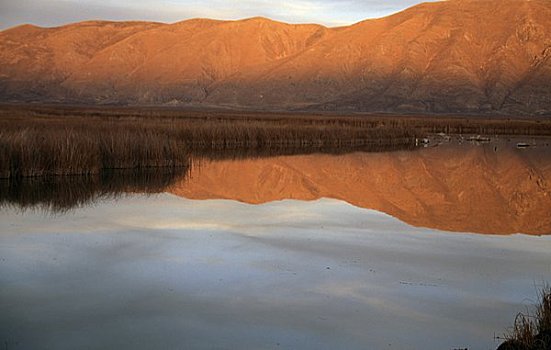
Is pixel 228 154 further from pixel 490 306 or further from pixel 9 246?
pixel 490 306

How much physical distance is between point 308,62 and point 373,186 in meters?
76.3

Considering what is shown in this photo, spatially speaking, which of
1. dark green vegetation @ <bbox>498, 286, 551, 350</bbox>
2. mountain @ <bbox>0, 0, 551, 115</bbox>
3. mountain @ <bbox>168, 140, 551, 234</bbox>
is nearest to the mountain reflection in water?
mountain @ <bbox>168, 140, 551, 234</bbox>

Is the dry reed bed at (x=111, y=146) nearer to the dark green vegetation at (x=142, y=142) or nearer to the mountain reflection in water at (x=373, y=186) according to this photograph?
the dark green vegetation at (x=142, y=142)

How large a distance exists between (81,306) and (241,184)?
329 inches

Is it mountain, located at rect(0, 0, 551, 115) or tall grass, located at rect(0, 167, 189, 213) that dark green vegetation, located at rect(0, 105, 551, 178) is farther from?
mountain, located at rect(0, 0, 551, 115)

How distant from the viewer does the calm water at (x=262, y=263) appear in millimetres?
4730

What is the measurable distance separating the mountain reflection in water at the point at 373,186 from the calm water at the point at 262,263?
62 mm

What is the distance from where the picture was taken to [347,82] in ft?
271

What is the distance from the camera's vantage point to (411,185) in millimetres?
14008

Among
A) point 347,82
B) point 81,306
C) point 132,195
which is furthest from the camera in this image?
point 347,82

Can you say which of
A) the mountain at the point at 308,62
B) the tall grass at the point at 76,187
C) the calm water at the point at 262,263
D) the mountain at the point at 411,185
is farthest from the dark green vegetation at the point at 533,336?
the mountain at the point at 308,62

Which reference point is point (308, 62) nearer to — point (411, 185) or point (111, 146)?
point (111, 146)

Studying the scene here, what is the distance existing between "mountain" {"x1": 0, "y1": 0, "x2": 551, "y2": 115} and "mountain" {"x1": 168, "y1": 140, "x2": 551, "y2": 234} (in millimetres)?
54358

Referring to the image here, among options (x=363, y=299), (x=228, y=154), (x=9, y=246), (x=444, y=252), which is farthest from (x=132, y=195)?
(x=228, y=154)
